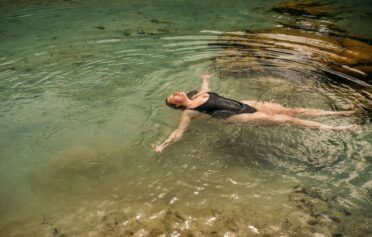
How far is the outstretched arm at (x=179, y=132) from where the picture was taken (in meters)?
5.25

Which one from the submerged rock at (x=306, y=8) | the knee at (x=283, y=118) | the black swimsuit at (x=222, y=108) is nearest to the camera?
the knee at (x=283, y=118)

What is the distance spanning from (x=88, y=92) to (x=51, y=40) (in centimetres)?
465

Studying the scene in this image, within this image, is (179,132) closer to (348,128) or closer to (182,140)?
(182,140)

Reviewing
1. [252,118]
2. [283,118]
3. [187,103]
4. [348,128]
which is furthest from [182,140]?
[348,128]

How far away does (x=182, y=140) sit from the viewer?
18.6ft

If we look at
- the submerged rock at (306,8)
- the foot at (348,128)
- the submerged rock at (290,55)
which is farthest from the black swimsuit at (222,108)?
the submerged rock at (306,8)

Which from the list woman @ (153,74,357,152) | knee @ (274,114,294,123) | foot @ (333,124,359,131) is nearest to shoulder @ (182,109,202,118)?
woman @ (153,74,357,152)

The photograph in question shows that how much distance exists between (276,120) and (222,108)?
97cm

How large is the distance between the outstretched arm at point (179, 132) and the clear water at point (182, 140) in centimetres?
19

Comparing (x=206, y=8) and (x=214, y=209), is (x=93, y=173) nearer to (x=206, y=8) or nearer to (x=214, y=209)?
(x=214, y=209)

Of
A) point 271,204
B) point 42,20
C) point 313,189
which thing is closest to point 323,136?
point 313,189

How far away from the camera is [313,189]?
4488mm

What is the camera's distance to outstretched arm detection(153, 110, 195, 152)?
17.2 ft

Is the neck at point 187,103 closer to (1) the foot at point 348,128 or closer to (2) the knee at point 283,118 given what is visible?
(2) the knee at point 283,118
